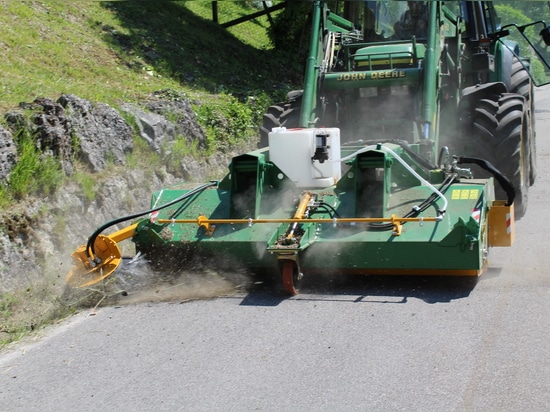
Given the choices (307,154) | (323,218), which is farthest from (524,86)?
(323,218)

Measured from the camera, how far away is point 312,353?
218 inches

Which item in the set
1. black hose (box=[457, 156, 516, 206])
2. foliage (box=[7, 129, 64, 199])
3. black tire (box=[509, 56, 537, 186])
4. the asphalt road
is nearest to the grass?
foliage (box=[7, 129, 64, 199])

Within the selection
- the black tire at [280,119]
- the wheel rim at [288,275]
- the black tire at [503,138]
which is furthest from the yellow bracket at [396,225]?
the black tire at [280,119]

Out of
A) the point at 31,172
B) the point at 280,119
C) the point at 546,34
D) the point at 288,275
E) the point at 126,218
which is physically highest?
the point at 546,34

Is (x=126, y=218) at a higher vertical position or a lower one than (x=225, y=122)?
lower

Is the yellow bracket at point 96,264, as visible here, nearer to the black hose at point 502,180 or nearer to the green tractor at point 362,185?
the green tractor at point 362,185

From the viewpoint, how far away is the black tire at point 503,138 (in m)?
9.13

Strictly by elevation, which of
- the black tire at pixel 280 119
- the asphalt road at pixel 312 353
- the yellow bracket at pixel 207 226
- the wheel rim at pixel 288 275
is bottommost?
the asphalt road at pixel 312 353

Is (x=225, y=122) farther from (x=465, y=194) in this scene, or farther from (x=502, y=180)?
(x=465, y=194)

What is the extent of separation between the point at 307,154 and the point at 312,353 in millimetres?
2453

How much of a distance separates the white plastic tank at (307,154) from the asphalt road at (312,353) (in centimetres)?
102

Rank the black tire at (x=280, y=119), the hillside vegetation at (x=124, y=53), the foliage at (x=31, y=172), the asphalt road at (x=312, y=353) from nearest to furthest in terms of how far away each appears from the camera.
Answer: the asphalt road at (x=312, y=353) → the foliage at (x=31, y=172) → the black tire at (x=280, y=119) → the hillside vegetation at (x=124, y=53)

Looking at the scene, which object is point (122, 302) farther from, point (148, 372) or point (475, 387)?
point (475, 387)

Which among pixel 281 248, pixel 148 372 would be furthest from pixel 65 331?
pixel 281 248
